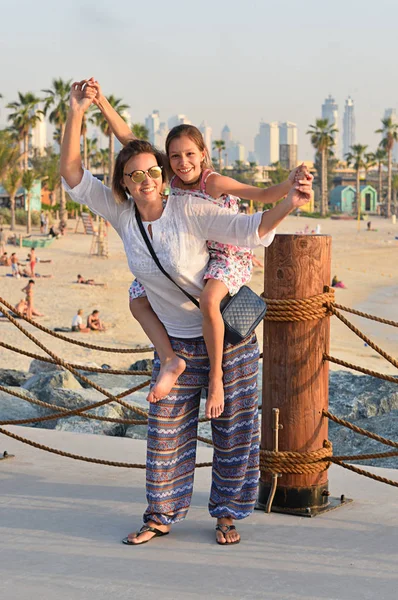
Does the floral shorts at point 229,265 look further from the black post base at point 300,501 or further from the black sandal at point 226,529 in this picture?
the black post base at point 300,501

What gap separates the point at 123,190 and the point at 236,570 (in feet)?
4.81

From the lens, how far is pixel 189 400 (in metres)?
3.54

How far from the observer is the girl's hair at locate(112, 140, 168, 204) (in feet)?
11.0

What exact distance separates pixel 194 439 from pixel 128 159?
113 centimetres

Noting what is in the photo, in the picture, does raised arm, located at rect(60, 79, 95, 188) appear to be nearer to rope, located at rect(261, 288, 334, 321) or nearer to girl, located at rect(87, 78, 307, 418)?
girl, located at rect(87, 78, 307, 418)

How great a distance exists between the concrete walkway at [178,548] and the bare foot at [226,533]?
0.10 feet

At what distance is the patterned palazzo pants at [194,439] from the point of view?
3.49 meters

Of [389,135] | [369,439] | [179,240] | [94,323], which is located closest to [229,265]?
[179,240]

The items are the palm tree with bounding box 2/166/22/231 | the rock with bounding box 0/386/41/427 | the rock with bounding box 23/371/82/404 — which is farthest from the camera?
the palm tree with bounding box 2/166/22/231

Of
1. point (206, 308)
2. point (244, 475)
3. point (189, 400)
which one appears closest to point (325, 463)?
point (244, 475)

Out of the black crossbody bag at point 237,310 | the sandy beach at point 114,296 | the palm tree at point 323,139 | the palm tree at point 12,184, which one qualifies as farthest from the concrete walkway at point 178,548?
the palm tree at point 323,139

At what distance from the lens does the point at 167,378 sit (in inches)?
135

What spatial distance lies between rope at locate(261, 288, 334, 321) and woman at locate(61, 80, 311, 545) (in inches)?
14.2

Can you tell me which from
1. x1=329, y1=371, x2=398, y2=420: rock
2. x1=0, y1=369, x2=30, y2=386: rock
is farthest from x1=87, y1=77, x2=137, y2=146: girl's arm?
x1=0, y1=369, x2=30, y2=386: rock
